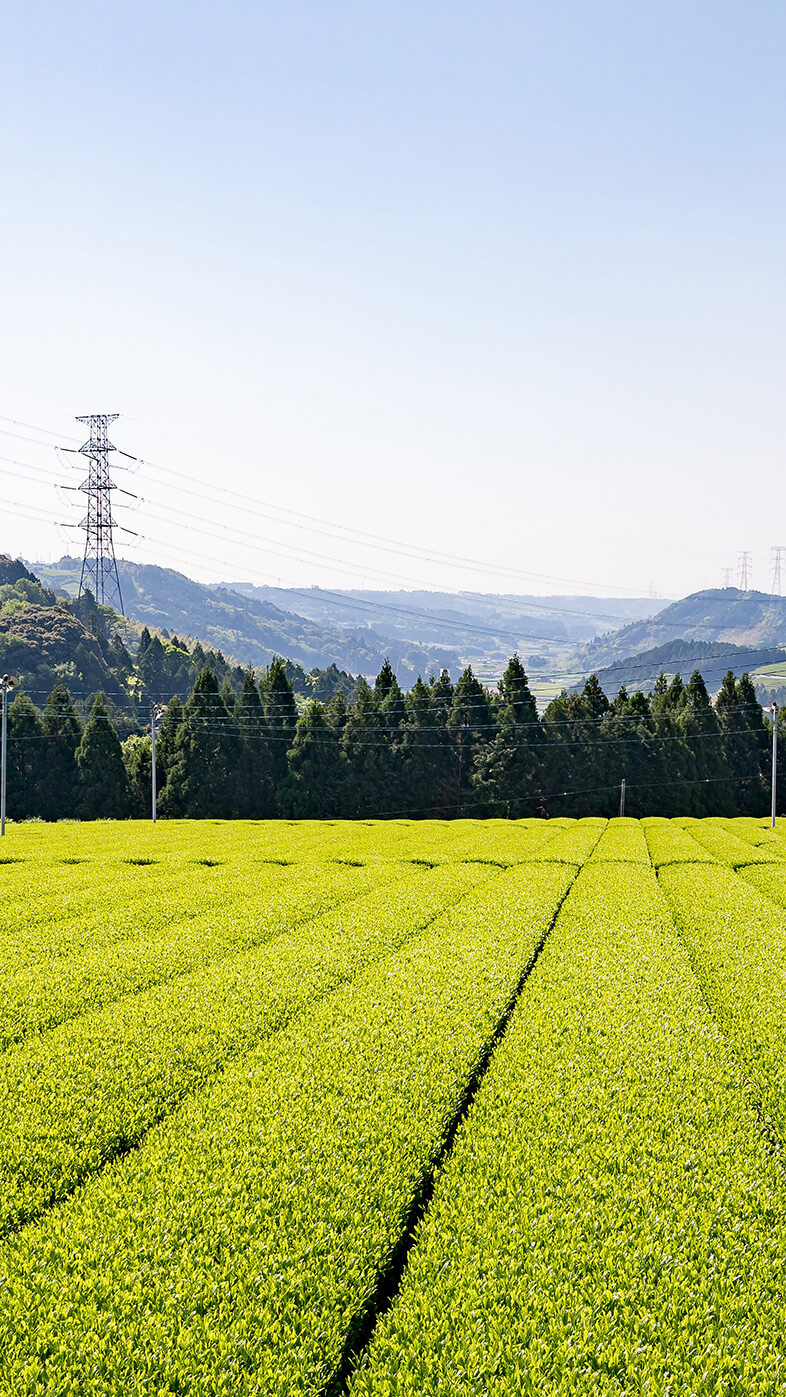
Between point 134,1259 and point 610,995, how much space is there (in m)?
9.43

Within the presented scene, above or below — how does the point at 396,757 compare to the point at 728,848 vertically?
above

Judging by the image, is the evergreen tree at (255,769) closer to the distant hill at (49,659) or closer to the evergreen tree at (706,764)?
the evergreen tree at (706,764)

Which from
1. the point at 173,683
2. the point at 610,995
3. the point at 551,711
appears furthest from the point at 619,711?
the point at 173,683

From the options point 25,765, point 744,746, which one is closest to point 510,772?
point 744,746

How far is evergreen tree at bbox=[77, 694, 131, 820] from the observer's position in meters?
80.1

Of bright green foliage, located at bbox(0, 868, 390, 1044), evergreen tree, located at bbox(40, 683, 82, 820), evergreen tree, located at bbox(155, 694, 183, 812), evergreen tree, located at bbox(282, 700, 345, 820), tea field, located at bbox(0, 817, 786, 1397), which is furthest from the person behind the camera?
evergreen tree, located at bbox(155, 694, 183, 812)

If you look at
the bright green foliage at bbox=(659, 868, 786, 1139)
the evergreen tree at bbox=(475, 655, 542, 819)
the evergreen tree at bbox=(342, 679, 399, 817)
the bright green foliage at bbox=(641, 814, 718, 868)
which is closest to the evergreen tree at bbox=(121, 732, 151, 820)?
the evergreen tree at bbox=(342, 679, 399, 817)

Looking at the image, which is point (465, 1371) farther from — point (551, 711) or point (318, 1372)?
point (551, 711)

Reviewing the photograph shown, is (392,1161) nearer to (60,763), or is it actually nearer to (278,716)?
(60,763)

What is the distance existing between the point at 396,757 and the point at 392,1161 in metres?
78.8

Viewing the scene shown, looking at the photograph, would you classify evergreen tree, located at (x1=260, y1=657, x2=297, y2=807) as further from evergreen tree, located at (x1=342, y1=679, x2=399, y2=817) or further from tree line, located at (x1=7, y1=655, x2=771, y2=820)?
evergreen tree, located at (x1=342, y1=679, x2=399, y2=817)

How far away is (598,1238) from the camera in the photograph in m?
7.61

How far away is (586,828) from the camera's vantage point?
172 ft

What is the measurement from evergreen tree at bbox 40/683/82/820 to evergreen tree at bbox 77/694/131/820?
184cm
